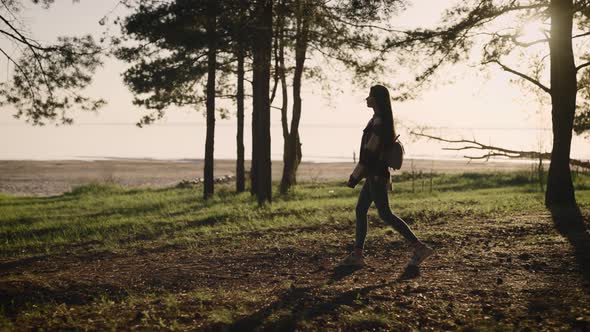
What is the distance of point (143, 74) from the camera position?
651 inches

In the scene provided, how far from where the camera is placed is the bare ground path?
5453 mm

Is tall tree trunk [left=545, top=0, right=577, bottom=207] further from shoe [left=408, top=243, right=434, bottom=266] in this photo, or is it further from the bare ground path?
shoe [left=408, top=243, right=434, bottom=266]

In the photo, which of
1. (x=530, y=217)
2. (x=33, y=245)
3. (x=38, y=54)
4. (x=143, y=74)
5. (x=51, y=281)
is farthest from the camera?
(x=143, y=74)

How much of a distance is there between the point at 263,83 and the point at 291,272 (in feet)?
28.0

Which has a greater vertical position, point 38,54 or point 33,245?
point 38,54

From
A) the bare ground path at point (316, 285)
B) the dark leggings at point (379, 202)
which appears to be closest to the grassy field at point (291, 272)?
the bare ground path at point (316, 285)

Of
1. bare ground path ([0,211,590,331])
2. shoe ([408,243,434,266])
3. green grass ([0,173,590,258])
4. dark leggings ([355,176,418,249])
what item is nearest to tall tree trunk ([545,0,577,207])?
green grass ([0,173,590,258])

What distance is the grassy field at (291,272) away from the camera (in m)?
5.51

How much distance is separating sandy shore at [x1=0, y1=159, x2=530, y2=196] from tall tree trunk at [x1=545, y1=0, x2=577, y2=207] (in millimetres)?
16598

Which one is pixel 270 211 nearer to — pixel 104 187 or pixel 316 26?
pixel 316 26

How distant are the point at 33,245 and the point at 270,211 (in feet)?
18.3

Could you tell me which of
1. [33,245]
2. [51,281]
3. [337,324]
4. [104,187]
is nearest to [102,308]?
[51,281]

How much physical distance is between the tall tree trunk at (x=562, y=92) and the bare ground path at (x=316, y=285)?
3138 millimetres

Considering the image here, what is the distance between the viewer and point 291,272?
25.0 feet
